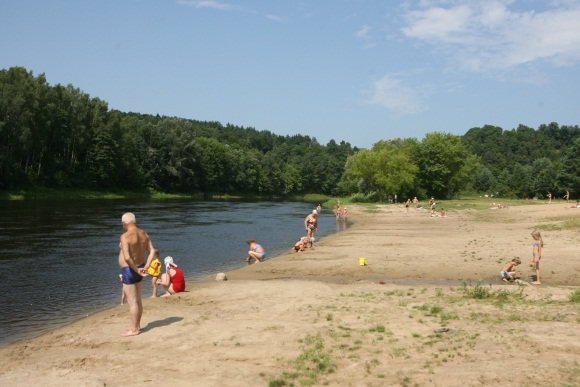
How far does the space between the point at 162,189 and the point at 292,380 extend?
103m

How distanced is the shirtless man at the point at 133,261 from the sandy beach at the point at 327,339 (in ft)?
2.02

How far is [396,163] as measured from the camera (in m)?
87.3

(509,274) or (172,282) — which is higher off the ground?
(509,274)

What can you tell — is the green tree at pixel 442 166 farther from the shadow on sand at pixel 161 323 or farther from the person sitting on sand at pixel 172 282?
the shadow on sand at pixel 161 323

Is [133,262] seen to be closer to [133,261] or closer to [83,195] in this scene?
[133,261]

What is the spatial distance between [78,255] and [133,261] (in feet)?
54.1

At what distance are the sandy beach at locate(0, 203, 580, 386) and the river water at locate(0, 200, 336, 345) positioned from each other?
6.94 feet

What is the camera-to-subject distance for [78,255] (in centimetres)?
A: 2464

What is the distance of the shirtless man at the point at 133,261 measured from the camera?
976cm

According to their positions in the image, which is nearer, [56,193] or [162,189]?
[56,193]

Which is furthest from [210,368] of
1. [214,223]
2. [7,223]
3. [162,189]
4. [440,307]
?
[162,189]

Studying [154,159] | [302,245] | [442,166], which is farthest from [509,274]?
[154,159]

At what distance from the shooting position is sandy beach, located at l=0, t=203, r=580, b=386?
298 inches

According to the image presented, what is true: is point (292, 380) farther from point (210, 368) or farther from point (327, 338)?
point (327, 338)
